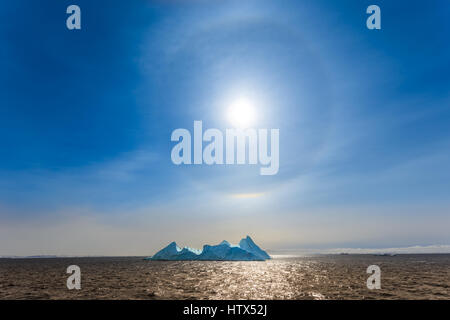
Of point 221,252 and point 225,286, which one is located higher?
point 225,286

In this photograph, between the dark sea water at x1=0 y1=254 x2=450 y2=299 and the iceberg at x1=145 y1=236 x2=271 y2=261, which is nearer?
the dark sea water at x1=0 y1=254 x2=450 y2=299

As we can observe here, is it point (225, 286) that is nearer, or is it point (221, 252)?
point (225, 286)

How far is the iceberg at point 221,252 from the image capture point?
14212 centimetres

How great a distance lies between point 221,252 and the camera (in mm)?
147250

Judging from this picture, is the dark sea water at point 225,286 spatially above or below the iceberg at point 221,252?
above

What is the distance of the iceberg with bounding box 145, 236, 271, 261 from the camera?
142125 millimetres

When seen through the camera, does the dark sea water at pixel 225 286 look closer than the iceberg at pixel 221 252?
Yes

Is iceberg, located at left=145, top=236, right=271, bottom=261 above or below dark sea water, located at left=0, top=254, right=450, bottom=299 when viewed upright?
below

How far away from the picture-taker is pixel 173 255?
147875 mm
